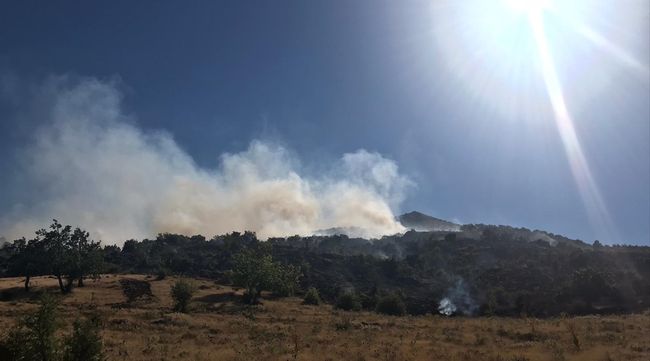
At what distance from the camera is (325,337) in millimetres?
45531

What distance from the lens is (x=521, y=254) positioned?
450ft

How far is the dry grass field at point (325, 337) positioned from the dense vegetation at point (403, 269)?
20502 mm

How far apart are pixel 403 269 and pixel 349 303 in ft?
142

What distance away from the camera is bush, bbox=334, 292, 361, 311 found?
8219cm

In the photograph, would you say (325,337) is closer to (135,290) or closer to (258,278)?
(258,278)

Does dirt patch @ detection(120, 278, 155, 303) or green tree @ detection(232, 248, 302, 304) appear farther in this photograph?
green tree @ detection(232, 248, 302, 304)

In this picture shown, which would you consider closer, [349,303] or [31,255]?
[349,303]

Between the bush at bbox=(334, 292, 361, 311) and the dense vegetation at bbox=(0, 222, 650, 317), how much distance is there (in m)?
0.73

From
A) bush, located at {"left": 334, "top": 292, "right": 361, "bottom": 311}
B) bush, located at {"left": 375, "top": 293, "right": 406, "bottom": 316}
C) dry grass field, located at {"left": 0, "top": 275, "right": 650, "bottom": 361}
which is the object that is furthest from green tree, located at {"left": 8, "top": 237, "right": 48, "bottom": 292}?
bush, located at {"left": 375, "top": 293, "right": 406, "bottom": 316}

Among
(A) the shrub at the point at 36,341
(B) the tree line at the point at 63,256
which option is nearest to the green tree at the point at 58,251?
(B) the tree line at the point at 63,256

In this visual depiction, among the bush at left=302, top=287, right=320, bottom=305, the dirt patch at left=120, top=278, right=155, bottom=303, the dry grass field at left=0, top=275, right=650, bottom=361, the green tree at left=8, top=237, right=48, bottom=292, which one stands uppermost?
the green tree at left=8, top=237, right=48, bottom=292

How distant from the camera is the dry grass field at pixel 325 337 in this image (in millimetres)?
35406

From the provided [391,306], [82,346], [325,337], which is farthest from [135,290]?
[82,346]

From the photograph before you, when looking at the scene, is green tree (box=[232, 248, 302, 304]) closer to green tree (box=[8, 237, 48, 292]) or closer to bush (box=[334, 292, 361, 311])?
bush (box=[334, 292, 361, 311])
